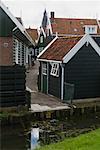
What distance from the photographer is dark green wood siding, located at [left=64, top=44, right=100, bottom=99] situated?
20.7 meters

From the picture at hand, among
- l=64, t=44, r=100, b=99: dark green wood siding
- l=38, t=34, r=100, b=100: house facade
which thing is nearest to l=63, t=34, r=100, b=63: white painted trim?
l=38, t=34, r=100, b=100: house facade

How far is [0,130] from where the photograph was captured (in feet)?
51.2

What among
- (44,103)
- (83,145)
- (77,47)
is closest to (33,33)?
(77,47)

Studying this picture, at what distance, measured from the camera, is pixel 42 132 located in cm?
1511

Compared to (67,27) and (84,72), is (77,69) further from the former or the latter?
(67,27)

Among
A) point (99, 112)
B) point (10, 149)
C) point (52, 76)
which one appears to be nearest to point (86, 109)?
point (99, 112)

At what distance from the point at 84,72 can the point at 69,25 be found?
27861 millimetres

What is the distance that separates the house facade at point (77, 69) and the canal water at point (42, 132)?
2923 mm

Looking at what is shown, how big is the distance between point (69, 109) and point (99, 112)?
2.20 metres

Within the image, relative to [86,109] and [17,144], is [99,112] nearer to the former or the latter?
[86,109]

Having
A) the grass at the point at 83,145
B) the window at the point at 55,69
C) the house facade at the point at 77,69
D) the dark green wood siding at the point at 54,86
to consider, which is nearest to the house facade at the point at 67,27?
the dark green wood siding at the point at 54,86

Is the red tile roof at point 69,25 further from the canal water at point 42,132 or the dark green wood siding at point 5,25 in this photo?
the canal water at point 42,132

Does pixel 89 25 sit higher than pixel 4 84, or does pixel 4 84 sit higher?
pixel 89 25

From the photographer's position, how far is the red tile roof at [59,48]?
2100 centimetres
